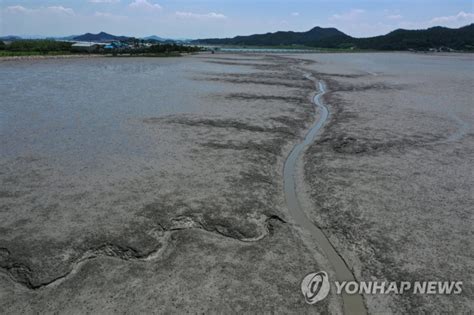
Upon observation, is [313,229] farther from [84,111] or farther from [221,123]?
[84,111]

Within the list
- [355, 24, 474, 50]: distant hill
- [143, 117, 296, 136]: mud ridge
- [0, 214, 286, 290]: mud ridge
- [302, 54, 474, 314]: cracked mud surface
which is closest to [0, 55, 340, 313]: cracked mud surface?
[0, 214, 286, 290]: mud ridge

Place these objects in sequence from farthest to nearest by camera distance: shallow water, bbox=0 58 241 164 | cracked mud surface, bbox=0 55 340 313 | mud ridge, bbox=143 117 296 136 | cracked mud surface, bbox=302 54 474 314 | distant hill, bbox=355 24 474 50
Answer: distant hill, bbox=355 24 474 50, mud ridge, bbox=143 117 296 136, shallow water, bbox=0 58 241 164, cracked mud surface, bbox=302 54 474 314, cracked mud surface, bbox=0 55 340 313

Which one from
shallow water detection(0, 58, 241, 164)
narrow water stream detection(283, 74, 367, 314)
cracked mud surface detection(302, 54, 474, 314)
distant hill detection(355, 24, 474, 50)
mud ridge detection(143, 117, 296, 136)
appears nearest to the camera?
narrow water stream detection(283, 74, 367, 314)

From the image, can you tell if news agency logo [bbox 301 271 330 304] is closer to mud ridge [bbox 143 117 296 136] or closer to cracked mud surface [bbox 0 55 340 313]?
cracked mud surface [bbox 0 55 340 313]

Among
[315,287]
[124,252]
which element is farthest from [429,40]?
[124,252]

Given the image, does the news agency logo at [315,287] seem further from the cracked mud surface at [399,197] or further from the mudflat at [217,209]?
the cracked mud surface at [399,197]
